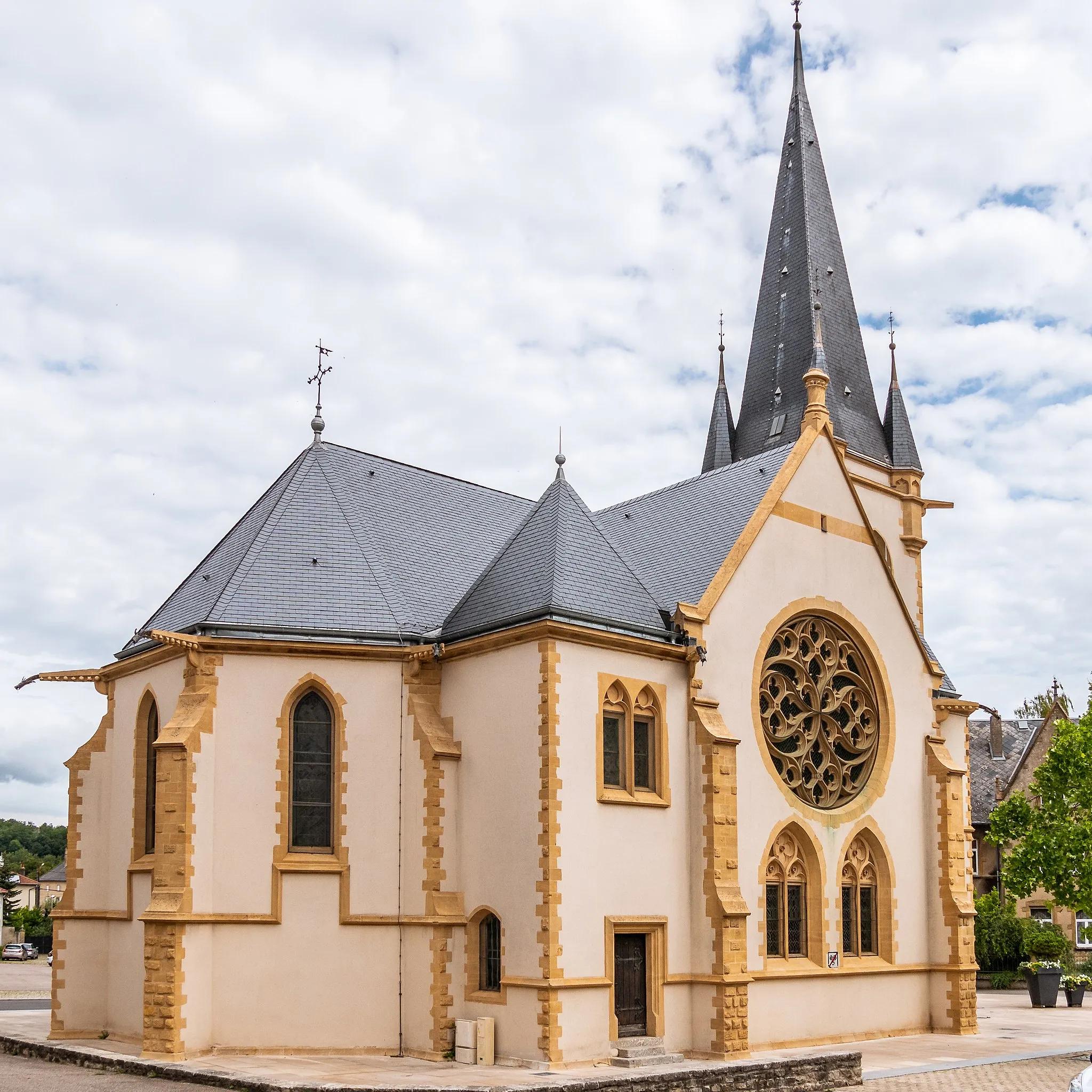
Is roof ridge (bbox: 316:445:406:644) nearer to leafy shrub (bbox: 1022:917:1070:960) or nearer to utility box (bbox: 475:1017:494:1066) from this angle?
utility box (bbox: 475:1017:494:1066)

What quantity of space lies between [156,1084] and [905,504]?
28.3 meters

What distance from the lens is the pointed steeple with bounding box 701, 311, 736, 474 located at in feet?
139

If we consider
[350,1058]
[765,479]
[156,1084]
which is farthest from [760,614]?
[156,1084]

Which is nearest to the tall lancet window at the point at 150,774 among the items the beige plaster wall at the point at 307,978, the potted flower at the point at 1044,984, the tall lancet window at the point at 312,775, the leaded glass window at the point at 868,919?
the tall lancet window at the point at 312,775

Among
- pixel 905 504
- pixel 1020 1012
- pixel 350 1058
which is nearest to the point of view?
pixel 350 1058

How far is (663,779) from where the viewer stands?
23.3 meters

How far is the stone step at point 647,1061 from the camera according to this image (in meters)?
21.3

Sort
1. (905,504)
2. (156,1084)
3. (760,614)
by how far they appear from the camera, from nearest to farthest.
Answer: (156,1084), (760,614), (905,504)

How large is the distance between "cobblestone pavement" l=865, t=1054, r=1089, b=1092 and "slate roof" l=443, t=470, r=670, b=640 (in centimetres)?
827

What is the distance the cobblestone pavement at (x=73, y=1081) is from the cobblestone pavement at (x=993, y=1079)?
1028cm

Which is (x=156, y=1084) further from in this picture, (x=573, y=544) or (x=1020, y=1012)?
(x=1020, y=1012)

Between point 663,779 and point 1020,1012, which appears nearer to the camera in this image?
point 663,779

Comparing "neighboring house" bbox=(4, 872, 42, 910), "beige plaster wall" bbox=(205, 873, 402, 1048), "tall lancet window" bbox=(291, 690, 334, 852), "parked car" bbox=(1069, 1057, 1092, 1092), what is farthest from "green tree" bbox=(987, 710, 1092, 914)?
"neighboring house" bbox=(4, 872, 42, 910)

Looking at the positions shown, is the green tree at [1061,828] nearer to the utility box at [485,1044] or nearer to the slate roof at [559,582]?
the slate roof at [559,582]
